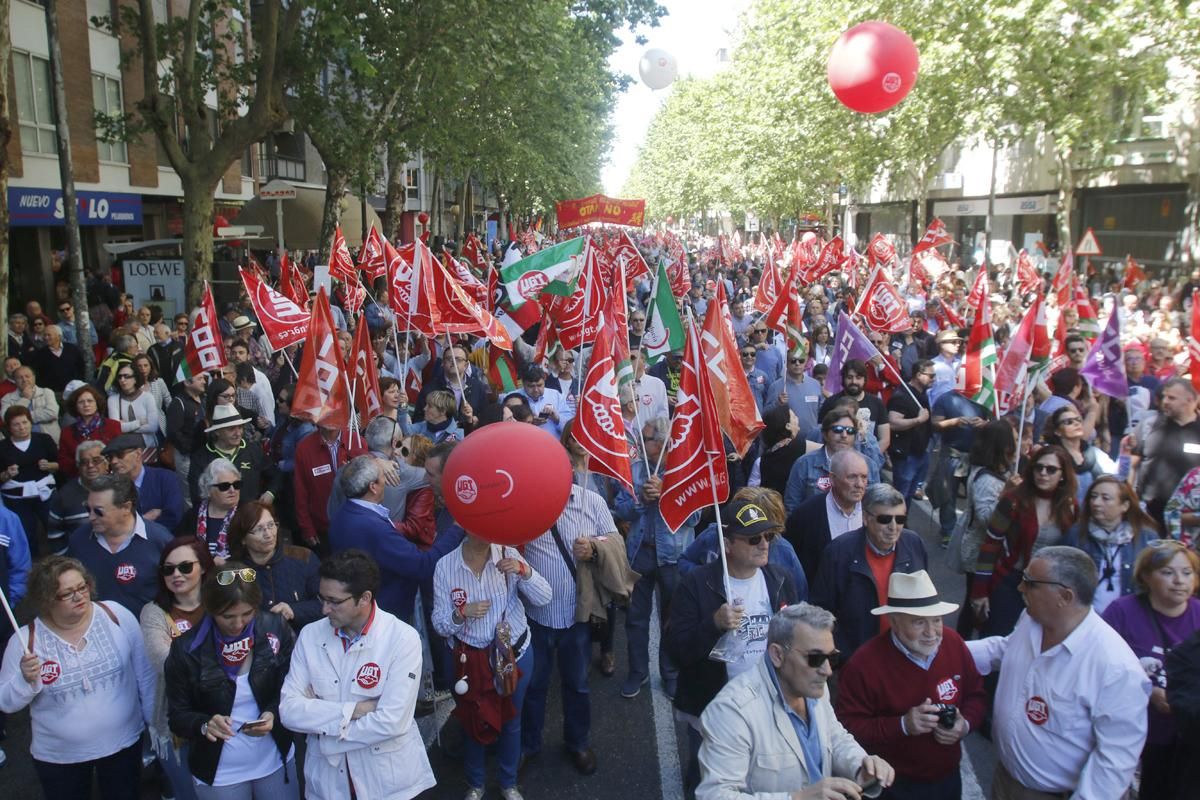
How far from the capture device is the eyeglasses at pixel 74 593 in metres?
3.73

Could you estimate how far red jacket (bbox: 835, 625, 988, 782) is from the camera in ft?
11.5

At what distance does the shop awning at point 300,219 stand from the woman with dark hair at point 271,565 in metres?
21.5

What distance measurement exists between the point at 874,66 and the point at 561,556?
22.7 ft

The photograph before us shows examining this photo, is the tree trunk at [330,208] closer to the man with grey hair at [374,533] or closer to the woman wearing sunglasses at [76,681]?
the man with grey hair at [374,533]

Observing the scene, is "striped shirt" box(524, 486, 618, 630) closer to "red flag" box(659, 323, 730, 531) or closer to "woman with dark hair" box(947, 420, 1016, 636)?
"red flag" box(659, 323, 730, 531)

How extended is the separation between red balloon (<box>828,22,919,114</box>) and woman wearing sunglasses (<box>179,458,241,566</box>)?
754cm

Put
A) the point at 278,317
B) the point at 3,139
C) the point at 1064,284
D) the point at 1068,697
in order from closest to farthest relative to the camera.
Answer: the point at 1068,697, the point at 278,317, the point at 3,139, the point at 1064,284

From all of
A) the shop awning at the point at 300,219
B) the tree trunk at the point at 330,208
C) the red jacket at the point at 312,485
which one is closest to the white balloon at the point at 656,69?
the tree trunk at the point at 330,208

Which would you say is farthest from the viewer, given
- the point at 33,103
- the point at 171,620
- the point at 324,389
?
the point at 33,103

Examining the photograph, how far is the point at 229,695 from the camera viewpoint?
362 centimetres

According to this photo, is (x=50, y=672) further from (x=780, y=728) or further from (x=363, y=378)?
(x=363, y=378)

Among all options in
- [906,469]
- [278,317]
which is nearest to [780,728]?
[906,469]

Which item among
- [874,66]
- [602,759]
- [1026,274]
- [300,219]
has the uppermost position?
[874,66]

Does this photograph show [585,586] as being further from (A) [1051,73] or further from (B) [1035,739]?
(A) [1051,73]
